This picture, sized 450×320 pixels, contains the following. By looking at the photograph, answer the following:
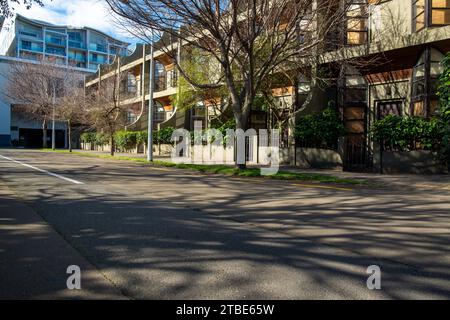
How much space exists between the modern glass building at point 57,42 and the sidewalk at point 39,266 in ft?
257

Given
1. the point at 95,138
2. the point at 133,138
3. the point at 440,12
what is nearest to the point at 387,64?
the point at 440,12

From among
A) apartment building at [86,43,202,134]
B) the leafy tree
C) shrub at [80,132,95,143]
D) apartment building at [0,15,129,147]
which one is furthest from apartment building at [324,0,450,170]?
apartment building at [0,15,129,147]

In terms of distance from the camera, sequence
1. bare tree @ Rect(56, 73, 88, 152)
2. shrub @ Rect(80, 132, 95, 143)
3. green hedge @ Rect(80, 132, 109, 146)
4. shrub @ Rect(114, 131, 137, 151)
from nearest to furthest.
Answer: bare tree @ Rect(56, 73, 88, 152), shrub @ Rect(114, 131, 137, 151), green hedge @ Rect(80, 132, 109, 146), shrub @ Rect(80, 132, 95, 143)

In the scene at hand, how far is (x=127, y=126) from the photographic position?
39719 mm

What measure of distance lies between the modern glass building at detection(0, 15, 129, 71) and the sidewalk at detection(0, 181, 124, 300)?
78.4 m

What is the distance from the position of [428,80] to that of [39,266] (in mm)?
16546

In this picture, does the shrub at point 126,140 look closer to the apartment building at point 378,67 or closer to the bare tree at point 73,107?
the bare tree at point 73,107

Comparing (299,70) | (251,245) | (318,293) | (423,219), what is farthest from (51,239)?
(299,70)

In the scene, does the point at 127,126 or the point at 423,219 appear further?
the point at 127,126

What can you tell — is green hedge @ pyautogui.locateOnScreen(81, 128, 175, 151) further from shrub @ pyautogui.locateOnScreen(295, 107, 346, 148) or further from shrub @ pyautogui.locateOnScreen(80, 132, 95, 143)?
shrub @ pyautogui.locateOnScreen(295, 107, 346, 148)

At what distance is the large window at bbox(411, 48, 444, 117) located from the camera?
16547 millimetres

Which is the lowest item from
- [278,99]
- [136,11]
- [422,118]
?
[422,118]

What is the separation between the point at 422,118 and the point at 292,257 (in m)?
13.8
